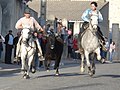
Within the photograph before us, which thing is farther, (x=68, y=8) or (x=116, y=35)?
(x=68, y=8)

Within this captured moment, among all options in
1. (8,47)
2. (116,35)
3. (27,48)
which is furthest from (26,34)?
(116,35)

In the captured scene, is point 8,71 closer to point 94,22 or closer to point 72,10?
point 94,22

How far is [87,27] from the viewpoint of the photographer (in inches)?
705

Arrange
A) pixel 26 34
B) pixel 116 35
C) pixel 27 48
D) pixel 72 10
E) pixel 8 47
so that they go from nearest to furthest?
pixel 26 34 → pixel 27 48 → pixel 8 47 → pixel 116 35 → pixel 72 10

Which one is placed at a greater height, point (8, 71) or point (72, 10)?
point (72, 10)

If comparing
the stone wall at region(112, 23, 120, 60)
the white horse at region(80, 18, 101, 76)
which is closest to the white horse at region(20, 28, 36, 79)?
the white horse at region(80, 18, 101, 76)

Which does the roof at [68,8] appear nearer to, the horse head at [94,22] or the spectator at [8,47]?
the spectator at [8,47]

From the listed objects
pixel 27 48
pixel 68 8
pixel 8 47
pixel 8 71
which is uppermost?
pixel 68 8

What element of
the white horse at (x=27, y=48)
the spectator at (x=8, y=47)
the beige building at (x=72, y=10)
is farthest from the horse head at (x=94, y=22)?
the beige building at (x=72, y=10)

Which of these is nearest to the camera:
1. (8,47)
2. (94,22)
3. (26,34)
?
(26,34)

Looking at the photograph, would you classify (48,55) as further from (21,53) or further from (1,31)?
(1,31)

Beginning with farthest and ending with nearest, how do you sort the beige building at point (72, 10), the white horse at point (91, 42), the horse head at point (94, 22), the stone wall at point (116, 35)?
the stone wall at point (116, 35), the beige building at point (72, 10), the white horse at point (91, 42), the horse head at point (94, 22)

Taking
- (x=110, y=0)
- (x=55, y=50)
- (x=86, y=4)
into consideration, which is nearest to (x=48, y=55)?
(x=55, y=50)

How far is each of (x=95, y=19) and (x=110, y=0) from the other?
142ft
